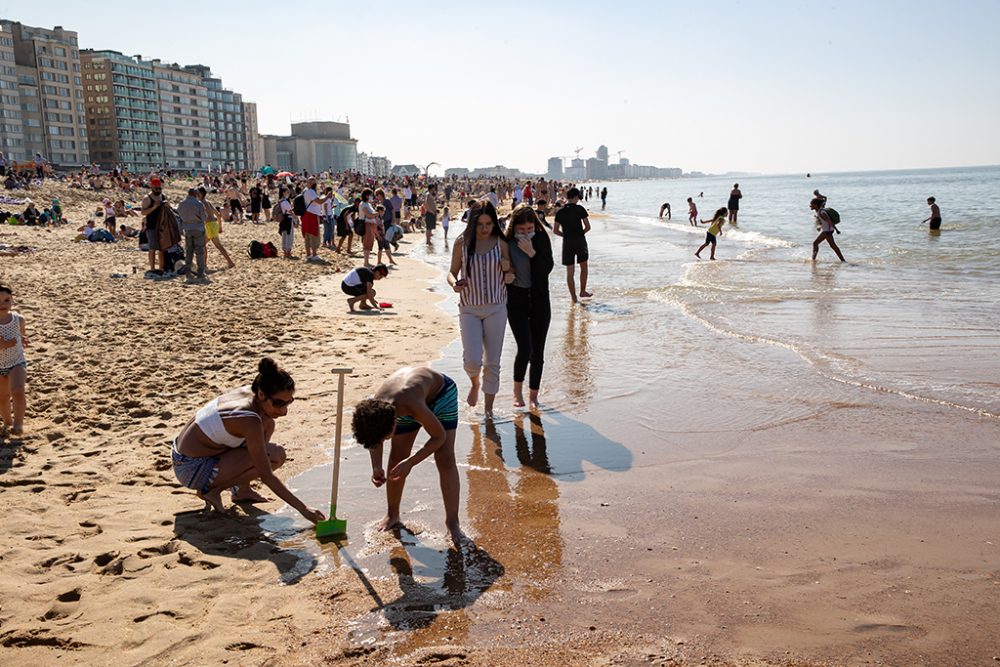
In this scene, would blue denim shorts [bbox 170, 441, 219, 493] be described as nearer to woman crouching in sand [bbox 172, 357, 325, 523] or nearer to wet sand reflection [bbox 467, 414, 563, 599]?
woman crouching in sand [bbox 172, 357, 325, 523]

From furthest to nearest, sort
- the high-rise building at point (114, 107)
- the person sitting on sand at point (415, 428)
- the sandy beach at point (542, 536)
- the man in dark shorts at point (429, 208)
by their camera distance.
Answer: the high-rise building at point (114, 107) → the man in dark shorts at point (429, 208) → the person sitting on sand at point (415, 428) → the sandy beach at point (542, 536)

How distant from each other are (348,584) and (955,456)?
4012mm

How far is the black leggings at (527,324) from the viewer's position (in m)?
6.23

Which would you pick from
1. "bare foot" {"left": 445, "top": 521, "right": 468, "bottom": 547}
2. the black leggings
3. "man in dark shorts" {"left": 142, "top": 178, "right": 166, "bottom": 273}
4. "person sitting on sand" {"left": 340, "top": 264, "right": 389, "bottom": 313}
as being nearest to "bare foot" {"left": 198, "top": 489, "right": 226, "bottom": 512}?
"bare foot" {"left": 445, "top": 521, "right": 468, "bottom": 547}

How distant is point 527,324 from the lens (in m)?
6.33

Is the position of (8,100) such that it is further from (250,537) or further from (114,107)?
(250,537)

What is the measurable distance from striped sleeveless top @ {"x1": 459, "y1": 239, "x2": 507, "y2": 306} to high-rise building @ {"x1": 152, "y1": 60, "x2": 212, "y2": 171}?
393 feet

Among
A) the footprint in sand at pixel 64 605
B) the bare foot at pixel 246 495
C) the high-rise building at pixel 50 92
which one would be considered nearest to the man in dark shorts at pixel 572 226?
the bare foot at pixel 246 495

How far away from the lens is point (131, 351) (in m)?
7.89

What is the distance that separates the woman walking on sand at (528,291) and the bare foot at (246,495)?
2384mm

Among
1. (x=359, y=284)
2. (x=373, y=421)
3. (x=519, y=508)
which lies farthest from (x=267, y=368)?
(x=359, y=284)

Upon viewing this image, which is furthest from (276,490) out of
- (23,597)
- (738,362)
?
(738,362)

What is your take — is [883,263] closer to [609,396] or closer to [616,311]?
[616,311]

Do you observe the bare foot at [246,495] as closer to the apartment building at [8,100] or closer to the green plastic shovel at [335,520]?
the green plastic shovel at [335,520]
